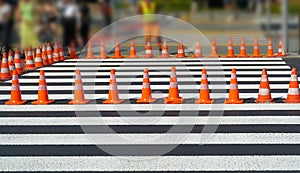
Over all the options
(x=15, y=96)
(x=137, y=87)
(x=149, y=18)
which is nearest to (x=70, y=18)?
(x=15, y=96)

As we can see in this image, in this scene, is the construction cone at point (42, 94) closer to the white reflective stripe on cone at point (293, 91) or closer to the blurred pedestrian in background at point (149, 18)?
the white reflective stripe on cone at point (293, 91)

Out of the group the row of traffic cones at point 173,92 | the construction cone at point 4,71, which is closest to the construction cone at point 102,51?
the construction cone at point 4,71

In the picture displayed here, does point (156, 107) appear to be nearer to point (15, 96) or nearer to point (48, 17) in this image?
point (15, 96)

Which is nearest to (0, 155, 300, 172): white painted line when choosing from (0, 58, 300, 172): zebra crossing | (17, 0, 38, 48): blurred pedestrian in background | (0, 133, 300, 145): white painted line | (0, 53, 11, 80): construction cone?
(0, 58, 300, 172): zebra crossing

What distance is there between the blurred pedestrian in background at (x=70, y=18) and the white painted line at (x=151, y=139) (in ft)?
5.76

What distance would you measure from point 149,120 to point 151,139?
123cm

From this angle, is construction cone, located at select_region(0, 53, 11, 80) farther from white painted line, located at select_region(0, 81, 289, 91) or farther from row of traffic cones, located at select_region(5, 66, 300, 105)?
row of traffic cones, located at select_region(5, 66, 300, 105)

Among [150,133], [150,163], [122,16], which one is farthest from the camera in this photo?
[122,16]

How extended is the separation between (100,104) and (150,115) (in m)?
1.25

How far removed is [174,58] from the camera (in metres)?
17.3

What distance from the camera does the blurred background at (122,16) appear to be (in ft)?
23.0

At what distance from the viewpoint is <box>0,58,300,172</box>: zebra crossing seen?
21.5 ft

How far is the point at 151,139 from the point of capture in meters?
7.62

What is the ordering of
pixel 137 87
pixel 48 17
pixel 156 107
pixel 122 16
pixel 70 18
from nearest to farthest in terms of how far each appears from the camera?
pixel 48 17, pixel 70 18, pixel 156 107, pixel 137 87, pixel 122 16
